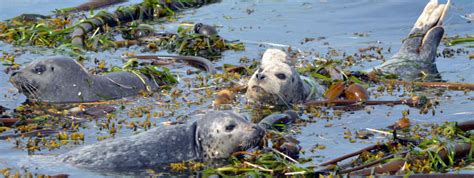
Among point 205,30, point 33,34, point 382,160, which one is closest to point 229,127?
point 382,160

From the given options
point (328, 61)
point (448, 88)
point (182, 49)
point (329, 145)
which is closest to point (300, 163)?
point (329, 145)

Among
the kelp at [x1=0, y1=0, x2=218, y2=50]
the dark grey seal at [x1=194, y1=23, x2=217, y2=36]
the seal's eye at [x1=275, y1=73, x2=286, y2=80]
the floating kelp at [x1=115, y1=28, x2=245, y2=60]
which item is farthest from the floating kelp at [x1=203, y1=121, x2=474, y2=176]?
the kelp at [x1=0, y1=0, x2=218, y2=50]

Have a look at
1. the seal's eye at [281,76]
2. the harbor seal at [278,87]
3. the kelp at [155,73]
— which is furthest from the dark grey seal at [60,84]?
the seal's eye at [281,76]

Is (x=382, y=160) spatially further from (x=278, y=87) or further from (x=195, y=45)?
(x=195, y=45)

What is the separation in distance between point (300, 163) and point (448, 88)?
3.55m

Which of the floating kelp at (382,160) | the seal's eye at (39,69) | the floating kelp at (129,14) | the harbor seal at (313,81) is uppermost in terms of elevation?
the floating kelp at (129,14)

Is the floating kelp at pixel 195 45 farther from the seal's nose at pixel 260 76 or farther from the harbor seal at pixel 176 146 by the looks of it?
the harbor seal at pixel 176 146

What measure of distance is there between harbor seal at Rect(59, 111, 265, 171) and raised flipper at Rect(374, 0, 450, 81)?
4136mm

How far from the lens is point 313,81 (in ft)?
41.2

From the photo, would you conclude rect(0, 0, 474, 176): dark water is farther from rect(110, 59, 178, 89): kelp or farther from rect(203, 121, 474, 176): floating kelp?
rect(110, 59, 178, 89): kelp

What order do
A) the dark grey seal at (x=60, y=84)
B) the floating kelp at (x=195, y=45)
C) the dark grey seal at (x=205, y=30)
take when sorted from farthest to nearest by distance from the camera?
1. the dark grey seal at (x=205, y=30)
2. the floating kelp at (x=195, y=45)
3. the dark grey seal at (x=60, y=84)

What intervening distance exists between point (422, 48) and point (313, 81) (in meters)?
1.98

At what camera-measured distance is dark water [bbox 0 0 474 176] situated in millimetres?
10211

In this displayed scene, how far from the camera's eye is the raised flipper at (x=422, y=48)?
13547 mm
